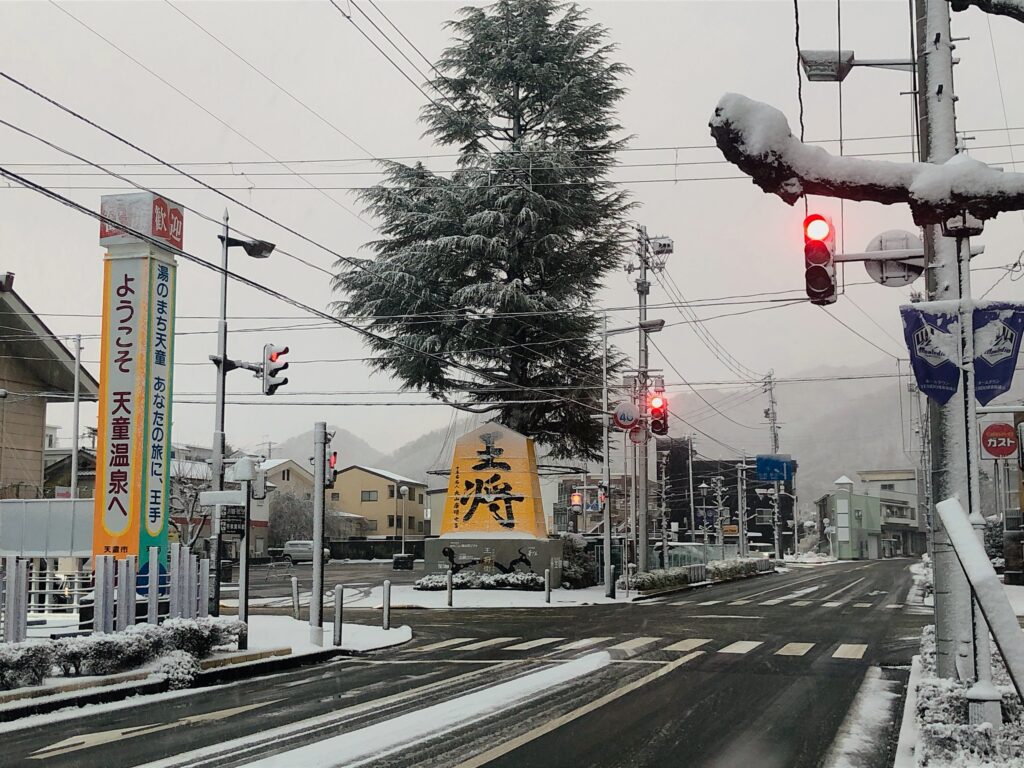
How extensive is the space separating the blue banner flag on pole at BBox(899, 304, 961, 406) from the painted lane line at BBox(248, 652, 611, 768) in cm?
558

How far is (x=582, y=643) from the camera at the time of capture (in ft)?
58.6

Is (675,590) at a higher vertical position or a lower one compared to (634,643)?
lower

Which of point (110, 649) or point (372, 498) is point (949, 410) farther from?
point (372, 498)

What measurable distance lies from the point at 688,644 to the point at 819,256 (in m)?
10.0

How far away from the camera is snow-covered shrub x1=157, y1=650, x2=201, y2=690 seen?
13102 millimetres

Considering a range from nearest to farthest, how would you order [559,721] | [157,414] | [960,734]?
[960,734] → [559,721] → [157,414]

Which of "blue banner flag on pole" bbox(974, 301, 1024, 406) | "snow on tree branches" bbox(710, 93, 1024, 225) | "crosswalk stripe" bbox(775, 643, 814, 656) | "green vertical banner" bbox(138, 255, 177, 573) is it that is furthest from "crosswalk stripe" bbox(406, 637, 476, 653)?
"snow on tree branches" bbox(710, 93, 1024, 225)

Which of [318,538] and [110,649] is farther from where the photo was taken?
[318,538]

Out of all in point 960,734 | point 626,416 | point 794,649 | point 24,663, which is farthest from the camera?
point 626,416

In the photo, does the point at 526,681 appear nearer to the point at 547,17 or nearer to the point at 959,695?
the point at 959,695

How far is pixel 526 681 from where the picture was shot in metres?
12.9

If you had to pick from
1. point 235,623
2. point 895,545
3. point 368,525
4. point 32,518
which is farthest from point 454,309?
point 895,545

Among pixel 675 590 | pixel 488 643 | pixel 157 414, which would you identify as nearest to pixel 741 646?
pixel 488 643

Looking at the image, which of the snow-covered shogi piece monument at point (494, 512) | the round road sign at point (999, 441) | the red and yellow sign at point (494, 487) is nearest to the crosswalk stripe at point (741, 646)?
the round road sign at point (999, 441)
